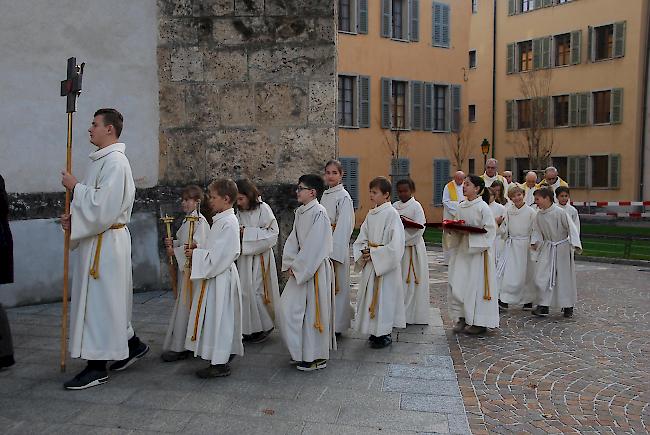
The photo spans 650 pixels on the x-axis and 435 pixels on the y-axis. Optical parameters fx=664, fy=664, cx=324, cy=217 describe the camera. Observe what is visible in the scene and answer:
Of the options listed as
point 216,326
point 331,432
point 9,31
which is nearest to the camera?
point 331,432

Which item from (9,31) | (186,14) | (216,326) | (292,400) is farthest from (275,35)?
(292,400)

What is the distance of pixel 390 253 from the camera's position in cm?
604

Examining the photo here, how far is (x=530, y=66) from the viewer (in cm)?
2956

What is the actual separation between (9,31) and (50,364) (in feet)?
14.2

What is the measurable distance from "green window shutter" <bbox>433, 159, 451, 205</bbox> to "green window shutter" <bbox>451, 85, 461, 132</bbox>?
4.75ft

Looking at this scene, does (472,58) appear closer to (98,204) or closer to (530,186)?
(530,186)

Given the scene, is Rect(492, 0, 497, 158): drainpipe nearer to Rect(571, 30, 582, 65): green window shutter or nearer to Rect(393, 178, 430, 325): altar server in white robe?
Rect(571, 30, 582, 65): green window shutter

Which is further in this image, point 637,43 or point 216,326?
point 637,43

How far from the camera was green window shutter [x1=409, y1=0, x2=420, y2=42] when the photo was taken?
25531 millimetres

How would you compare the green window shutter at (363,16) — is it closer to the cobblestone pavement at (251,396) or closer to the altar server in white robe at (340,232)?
the altar server in white robe at (340,232)

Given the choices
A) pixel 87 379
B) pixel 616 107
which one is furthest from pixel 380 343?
pixel 616 107

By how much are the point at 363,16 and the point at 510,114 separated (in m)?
9.63

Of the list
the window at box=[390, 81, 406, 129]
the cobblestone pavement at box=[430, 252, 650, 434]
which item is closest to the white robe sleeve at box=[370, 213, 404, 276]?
the cobblestone pavement at box=[430, 252, 650, 434]

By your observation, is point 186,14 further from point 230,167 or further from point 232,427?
point 232,427
